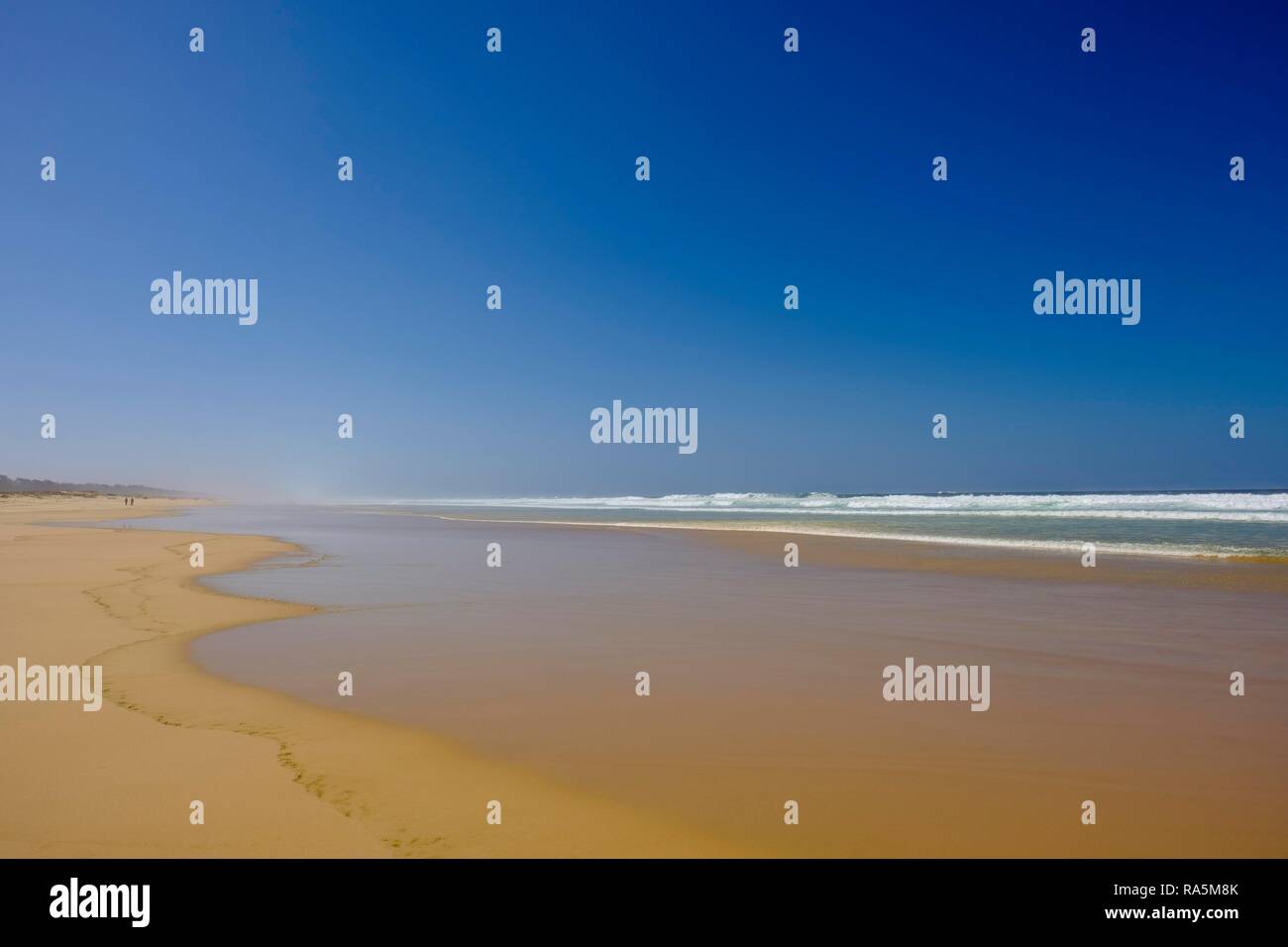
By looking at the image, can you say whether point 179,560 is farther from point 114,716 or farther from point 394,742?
point 394,742

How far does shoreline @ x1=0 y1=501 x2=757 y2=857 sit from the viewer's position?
342 cm

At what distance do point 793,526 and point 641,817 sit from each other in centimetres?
2712

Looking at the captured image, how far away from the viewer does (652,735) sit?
497 centimetres

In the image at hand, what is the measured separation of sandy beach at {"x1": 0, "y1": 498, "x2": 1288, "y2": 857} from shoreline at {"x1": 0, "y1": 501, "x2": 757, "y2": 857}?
0.02 m

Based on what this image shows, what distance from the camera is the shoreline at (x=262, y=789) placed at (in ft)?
11.2

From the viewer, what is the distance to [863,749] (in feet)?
15.4

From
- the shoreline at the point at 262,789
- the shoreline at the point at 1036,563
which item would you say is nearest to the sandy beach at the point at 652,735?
the shoreline at the point at 262,789

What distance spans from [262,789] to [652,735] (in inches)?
93.8
